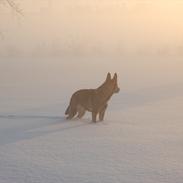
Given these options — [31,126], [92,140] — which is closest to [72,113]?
[31,126]

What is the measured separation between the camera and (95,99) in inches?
330

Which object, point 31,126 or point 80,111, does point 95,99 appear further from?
point 31,126

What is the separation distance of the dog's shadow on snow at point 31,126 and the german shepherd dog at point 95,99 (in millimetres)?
238

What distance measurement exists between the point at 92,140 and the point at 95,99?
1.77 meters

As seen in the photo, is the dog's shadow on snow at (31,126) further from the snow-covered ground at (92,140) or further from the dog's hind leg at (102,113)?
the dog's hind leg at (102,113)

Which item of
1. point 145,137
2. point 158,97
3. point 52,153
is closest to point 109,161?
point 52,153

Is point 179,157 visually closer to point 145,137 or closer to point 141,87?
point 145,137

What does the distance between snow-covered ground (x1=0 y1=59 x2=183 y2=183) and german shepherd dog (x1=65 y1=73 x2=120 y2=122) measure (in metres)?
0.25

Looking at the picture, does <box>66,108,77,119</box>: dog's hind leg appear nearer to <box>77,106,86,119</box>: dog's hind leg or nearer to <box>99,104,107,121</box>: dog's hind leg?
<box>77,106,86,119</box>: dog's hind leg

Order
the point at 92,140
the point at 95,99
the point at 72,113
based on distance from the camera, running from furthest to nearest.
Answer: the point at 72,113 < the point at 95,99 < the point at 92,140

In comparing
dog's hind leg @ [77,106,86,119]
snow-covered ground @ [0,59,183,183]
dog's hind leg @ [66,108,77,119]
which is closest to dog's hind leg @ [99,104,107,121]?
snow-covered ground @ [0,59,183,183]

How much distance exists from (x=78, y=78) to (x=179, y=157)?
12771 mm

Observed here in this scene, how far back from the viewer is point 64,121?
8.45m

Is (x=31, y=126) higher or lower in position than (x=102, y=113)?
lower
